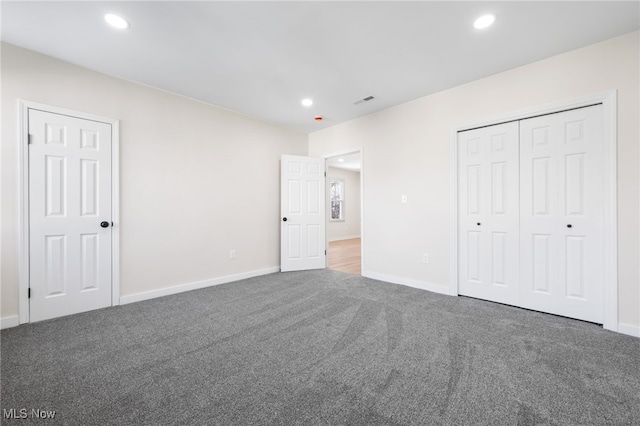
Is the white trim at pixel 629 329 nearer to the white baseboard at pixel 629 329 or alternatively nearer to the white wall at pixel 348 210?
the white baseboard at pixel 629 329

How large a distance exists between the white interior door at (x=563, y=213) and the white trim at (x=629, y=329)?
14cm

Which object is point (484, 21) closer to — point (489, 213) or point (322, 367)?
point (489, 213)

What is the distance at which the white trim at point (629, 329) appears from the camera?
2.23 m

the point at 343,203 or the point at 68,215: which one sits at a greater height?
the point at 343,203

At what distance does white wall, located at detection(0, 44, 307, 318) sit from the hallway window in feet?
15.6

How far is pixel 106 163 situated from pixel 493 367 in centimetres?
407

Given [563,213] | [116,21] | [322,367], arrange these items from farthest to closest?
[563,213] → [116,21] → [322,367]

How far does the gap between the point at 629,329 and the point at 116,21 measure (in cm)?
503

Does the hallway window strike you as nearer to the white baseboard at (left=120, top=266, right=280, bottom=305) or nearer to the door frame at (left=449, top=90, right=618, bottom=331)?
the white baseboard at (left=120, top=266, right=280, bottom=305)

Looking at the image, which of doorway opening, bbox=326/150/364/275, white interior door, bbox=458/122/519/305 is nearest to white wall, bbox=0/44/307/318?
white interior door, bbox=458/122/519/305

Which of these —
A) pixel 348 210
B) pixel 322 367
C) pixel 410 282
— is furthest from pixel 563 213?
pixel 348 210

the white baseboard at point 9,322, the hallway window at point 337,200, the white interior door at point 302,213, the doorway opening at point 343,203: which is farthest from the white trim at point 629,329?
the hallway window at point 337,200

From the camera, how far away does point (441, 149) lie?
3.40m
